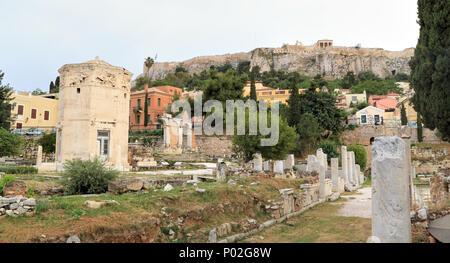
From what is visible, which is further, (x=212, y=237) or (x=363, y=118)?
(x=363, y=118)

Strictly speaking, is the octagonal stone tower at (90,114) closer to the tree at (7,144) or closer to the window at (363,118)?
the tree at (7,144)

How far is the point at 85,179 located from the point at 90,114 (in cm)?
1053

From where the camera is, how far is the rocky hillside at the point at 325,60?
378 feet

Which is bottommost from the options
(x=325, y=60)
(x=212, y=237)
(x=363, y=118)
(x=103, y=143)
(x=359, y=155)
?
(x=212, y=237)

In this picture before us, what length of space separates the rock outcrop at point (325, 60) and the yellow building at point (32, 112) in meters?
86.7

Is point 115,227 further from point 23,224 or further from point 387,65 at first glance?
point 387,65

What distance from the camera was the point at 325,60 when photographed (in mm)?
115750

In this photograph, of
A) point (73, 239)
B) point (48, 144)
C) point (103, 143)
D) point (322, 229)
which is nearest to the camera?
point (73, 239)

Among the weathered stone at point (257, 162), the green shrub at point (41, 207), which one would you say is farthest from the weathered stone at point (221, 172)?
the green shrub at point (41, 207)

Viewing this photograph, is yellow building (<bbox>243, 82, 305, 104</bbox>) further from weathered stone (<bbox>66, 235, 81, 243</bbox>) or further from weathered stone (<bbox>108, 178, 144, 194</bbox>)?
weathered stone (<bbox>66, 235, 81, 243</bbox>)

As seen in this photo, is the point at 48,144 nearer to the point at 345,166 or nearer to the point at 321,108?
the point at 345,166

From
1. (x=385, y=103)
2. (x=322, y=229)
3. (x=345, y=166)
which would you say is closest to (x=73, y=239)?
(x=322, y=229)

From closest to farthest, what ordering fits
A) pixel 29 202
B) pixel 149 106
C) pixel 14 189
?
pixel 29 202, pixel 14 189, pixel 149 106
